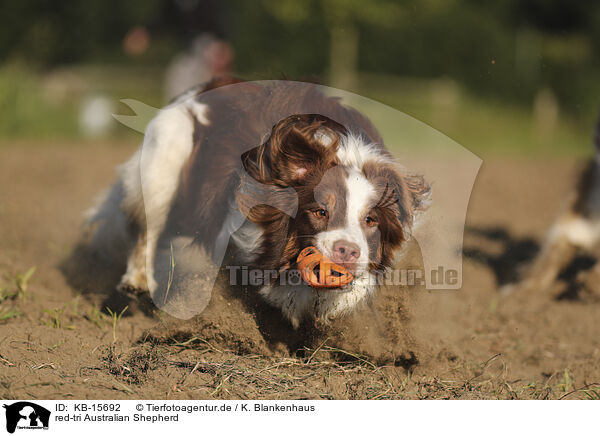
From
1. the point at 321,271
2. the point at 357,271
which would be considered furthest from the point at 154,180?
the point at 357,271

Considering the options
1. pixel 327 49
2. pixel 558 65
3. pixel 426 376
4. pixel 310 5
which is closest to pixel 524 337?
pixel 426 376

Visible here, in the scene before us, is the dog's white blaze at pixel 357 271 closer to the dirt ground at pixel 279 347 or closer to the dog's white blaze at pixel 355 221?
the dog's white blaze at pixel 355 221

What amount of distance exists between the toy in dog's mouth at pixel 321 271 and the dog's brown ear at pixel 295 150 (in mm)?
406

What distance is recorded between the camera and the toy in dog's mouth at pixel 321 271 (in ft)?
10.0

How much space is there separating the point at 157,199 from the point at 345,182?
4.62ft

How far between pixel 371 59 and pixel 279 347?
702 inches

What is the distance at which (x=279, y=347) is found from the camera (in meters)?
3.63

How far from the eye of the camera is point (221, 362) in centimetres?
341

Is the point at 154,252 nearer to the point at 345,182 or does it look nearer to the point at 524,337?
the point at 345,182

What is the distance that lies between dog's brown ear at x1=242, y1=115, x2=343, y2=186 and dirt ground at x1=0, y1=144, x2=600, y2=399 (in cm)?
75
